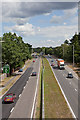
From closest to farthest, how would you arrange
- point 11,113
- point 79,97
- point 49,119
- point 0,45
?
point 49,119
point 11,113
point 79,97
point 0,45

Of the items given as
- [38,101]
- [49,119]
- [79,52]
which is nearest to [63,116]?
[49,119]

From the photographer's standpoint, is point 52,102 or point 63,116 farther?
point 52,102

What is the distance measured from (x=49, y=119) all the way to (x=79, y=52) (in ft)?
222

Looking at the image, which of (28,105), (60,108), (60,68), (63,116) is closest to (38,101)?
(28,105)

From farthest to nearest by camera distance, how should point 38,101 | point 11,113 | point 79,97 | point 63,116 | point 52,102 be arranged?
point 79,97
point 38,101
point 52,102
point 11,113
point 63,116

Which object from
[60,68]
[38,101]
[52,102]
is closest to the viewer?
[52,102]

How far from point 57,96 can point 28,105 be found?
6.12 metres

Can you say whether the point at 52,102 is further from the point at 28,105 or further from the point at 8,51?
the point at 8,51

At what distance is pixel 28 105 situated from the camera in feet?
95.6

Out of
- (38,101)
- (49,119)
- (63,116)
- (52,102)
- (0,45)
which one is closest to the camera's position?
(49,119)

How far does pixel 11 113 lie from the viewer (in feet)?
83.0

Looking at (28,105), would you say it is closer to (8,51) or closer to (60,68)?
(8,51)

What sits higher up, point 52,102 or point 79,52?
point 79,52

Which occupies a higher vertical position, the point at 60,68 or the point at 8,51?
the point at 8,51
